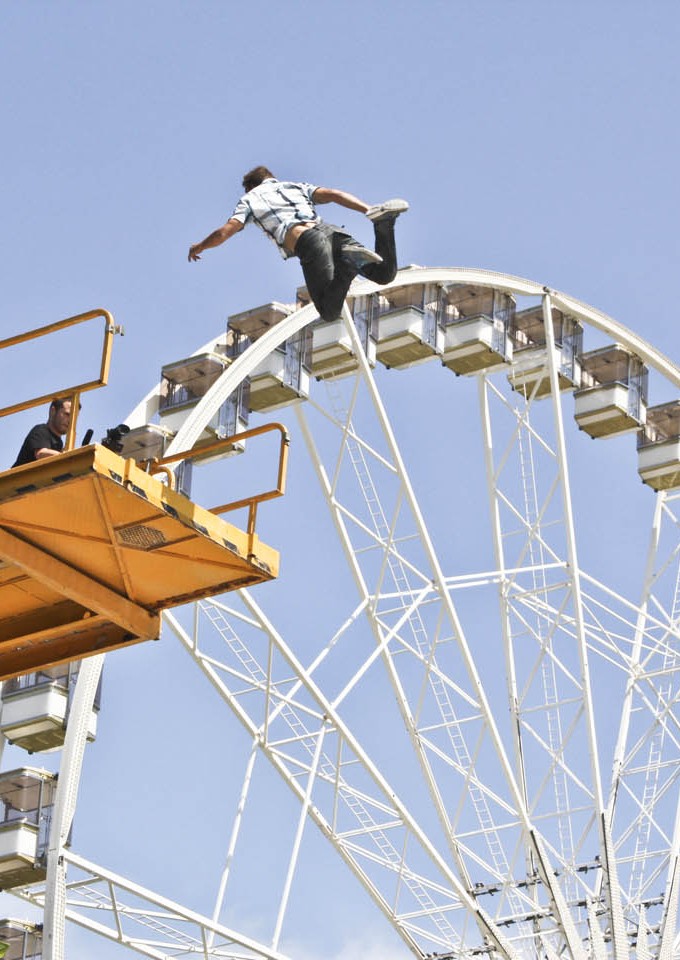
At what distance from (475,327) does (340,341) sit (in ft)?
11.2

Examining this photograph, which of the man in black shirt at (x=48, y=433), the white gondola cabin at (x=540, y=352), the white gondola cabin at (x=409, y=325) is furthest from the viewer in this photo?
the white gondola cabin at (x=540, y=352)

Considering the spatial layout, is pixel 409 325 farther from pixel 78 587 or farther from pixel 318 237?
pixel 78 587

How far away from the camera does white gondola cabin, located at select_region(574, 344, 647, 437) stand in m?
42.5

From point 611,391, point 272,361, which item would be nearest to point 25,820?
point 272,361

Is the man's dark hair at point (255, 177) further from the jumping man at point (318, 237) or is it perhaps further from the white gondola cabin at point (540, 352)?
the white gondola cabin at point (540, 352)

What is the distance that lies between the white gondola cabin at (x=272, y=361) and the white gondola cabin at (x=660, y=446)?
1121 centimetres

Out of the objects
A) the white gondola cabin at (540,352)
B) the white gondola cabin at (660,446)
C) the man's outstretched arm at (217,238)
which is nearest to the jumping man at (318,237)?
the man's outstretched arm at (217,238)

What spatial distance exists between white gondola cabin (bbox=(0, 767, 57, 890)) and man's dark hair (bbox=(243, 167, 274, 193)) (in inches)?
473

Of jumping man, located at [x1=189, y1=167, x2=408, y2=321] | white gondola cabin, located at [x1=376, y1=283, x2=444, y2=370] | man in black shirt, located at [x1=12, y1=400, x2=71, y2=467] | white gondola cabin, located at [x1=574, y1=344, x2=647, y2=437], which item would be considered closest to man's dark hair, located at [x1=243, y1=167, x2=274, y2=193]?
jumping man, located at [x1=189, y1=167, x2=408, y2=321]

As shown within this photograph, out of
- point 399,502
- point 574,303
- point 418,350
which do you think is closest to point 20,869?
point 399,502

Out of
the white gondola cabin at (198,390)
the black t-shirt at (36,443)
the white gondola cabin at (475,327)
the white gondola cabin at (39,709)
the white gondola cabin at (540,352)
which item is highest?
the white gondola cabin at (540,352)

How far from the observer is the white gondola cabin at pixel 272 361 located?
115ft

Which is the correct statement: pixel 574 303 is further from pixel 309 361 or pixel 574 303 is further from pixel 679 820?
pixel 679 820

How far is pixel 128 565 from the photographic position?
68.8ft
